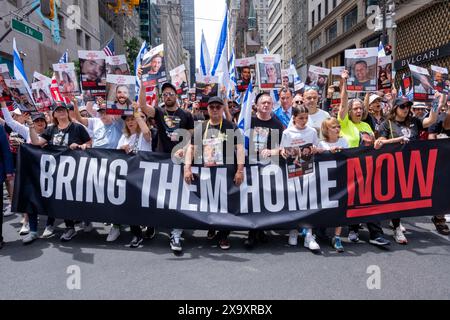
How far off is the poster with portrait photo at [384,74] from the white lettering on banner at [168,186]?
357 cm

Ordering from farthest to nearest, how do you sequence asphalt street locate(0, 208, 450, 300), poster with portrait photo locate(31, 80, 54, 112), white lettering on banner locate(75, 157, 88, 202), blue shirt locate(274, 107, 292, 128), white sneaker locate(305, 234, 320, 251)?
poster with portrait photo locate(31, 80, 54, 112)
blue shirt locate(274, 107, 292, 128)
white lettering on banner locate(75, 157, 88, 202)
white sneaker locate(305, 234, 320, 251)
asphalt street locate(0, 208, 450, 300)

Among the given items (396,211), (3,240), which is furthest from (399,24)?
(3,240)

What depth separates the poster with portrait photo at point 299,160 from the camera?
4408 millimetres

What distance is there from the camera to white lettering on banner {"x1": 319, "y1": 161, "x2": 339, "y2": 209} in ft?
14.7

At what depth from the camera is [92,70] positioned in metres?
5.11

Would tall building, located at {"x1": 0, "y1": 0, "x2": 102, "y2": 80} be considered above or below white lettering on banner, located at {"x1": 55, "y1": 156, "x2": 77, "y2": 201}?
above

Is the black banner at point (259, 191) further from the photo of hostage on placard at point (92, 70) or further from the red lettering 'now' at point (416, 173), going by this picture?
the photo of hostage on placard at point (92, 70)

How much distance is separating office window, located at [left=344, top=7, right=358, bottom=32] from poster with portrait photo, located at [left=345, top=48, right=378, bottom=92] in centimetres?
2501

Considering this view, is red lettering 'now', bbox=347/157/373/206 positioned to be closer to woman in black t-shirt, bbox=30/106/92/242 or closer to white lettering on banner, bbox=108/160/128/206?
white lettering on banner, bbox=108/160/128/206

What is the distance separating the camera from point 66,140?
4.96 meters

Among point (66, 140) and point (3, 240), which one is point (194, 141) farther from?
point (3, 240)

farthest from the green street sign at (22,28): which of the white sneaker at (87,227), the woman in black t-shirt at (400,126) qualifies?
the woman in black t-shirt at (400,126)

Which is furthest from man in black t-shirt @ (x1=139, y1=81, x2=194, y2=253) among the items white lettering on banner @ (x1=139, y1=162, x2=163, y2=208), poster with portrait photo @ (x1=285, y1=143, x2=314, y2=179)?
poster with portrait photo @ (x1=285, y1=143, x2=314, y2=179)

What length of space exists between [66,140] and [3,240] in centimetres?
168
